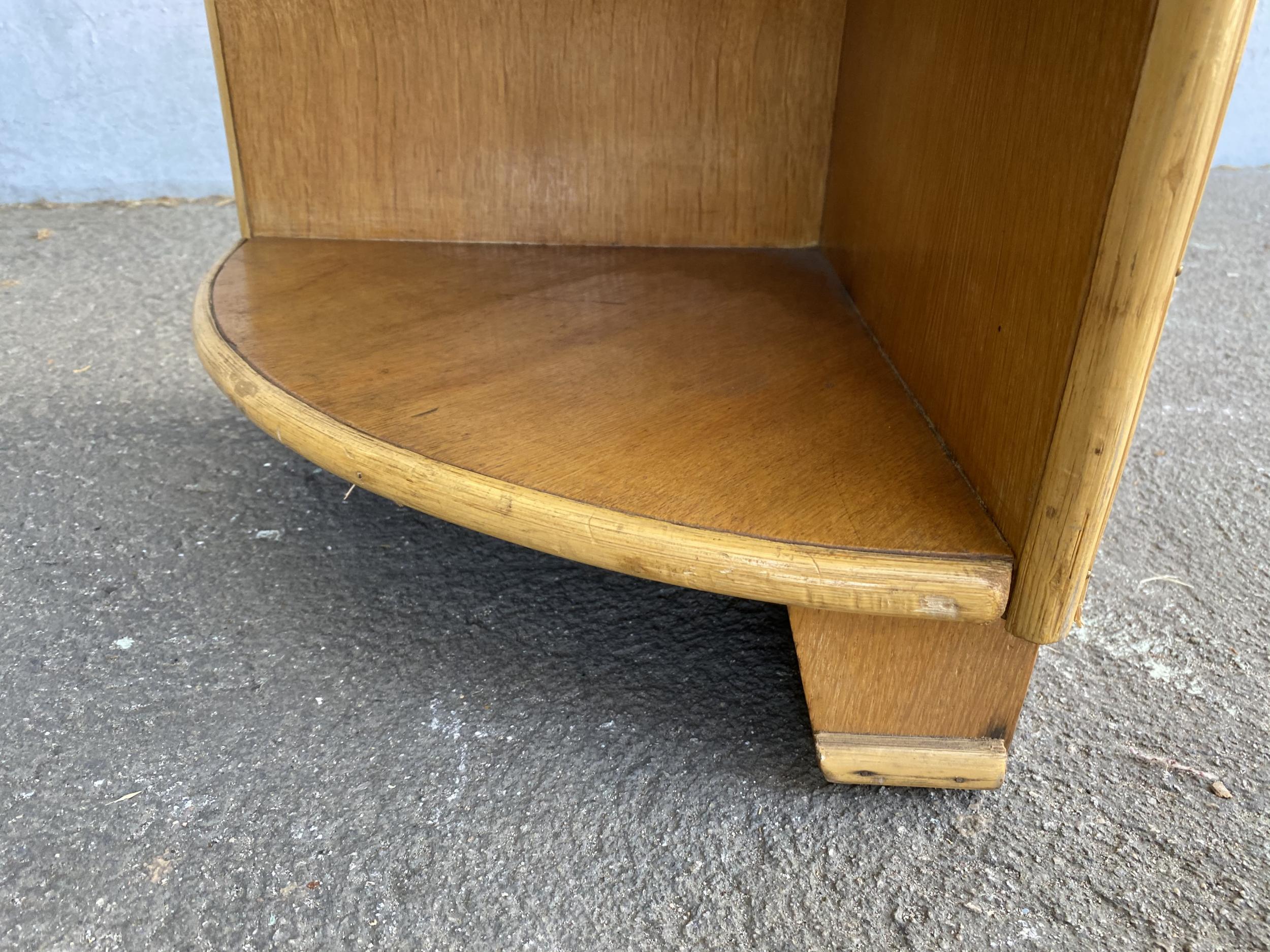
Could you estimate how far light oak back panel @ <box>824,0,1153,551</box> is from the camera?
1.96 ft

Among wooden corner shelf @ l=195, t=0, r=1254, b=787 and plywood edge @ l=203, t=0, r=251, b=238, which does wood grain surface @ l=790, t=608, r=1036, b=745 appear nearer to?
wooden corner shelf @ l=195, t=0, r=1254, b=787

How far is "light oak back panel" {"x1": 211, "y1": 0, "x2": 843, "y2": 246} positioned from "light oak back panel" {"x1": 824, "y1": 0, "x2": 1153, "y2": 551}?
228mm

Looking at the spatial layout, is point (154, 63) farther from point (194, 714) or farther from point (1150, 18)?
point (1150, 18)

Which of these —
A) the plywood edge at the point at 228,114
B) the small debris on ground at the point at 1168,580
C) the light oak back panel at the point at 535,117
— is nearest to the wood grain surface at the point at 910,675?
the small debris on ground at the point at 1168,580

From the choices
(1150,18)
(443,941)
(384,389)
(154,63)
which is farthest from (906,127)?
(154,63)

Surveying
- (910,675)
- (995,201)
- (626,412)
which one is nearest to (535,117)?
(626,412)

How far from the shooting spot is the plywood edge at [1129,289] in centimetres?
52

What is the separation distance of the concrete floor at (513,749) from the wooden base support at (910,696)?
0.15 feet

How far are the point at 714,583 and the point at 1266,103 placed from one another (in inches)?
136

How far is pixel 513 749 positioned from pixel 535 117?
31.5 inches

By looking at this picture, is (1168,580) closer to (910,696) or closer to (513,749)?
(910,696)

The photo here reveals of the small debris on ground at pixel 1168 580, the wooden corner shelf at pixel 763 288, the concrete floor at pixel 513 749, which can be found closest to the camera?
the wooden corner shelf at pixel 763 288

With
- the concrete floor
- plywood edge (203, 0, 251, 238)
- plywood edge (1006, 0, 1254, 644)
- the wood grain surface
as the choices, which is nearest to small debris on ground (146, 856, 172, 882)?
the concrete floor

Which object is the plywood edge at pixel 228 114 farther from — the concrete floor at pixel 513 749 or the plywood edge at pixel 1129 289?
the plywood edge at pixel 1129 289
